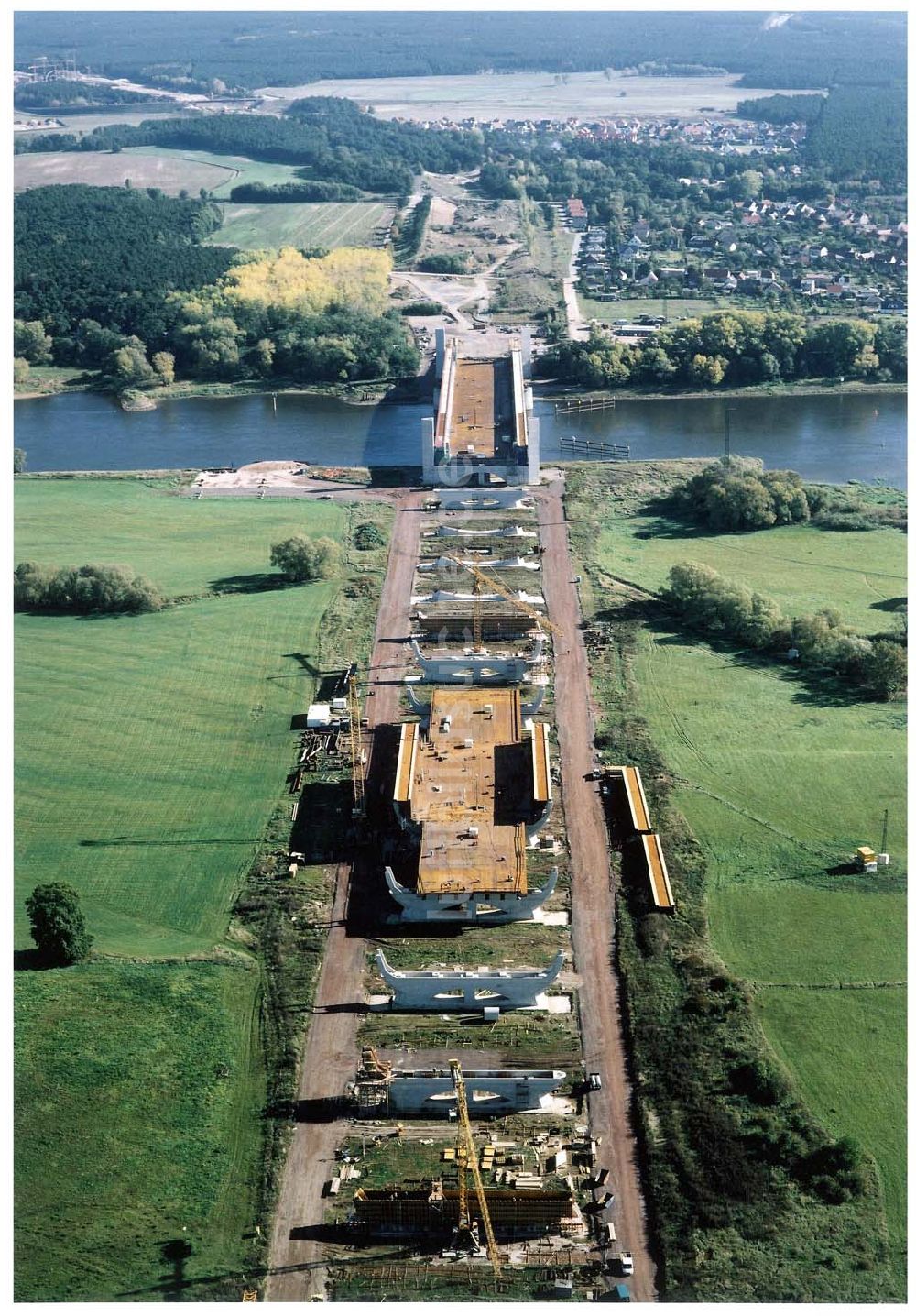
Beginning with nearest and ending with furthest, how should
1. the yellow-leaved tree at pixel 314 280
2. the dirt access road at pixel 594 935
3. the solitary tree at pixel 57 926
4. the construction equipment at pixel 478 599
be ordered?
the dirt access road at pixel 594 935 < the solitary tree at pixel 57 926 < the construction equipment at pixel 478 599 < the yellow-leaved tree at pixel 314 280

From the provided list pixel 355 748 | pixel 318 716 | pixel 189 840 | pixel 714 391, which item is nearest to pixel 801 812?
pixel 355 748

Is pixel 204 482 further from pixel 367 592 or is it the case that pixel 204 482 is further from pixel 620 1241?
pixel 620 1241

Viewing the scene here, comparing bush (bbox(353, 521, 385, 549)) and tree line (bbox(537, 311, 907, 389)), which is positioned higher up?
tree line (bbox(537, 311, 907, 389))

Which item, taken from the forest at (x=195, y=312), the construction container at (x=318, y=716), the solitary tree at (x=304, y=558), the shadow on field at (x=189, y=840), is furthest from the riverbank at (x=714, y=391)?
the shadow on field at (x=189, y=840)

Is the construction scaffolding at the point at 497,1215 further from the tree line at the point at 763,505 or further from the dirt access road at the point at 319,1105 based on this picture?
the tree line at the point at 763,505

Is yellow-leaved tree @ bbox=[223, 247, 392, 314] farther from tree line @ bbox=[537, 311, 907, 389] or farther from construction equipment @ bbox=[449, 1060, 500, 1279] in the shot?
construction equipment @ bbox=[449, 1060, 500, 1279]

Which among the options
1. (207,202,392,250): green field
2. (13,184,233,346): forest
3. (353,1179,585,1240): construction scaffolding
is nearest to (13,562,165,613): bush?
(353,1179,585,1240): construction scaffolding

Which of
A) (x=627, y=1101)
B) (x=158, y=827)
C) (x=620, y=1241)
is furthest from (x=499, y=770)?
(x=620, y=1241)
